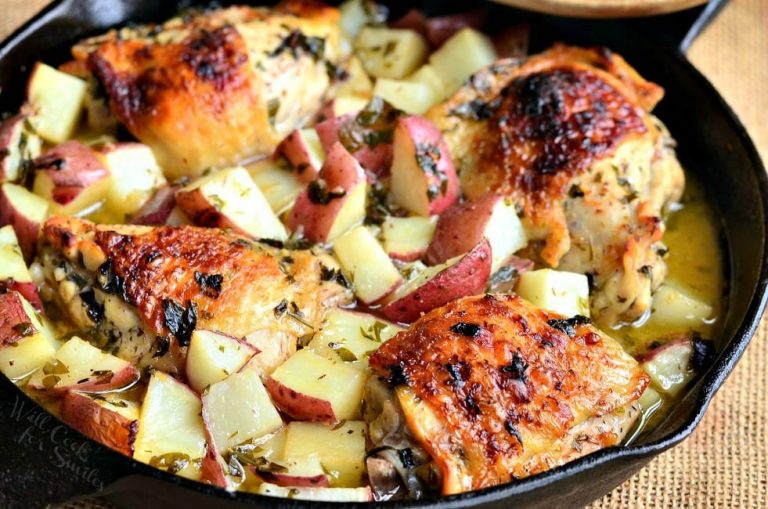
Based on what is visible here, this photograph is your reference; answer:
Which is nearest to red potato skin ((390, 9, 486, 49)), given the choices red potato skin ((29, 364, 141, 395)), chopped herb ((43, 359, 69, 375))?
red potato skin ((29, 364, 141, 395))

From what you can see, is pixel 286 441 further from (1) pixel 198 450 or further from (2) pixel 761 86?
(2) pixel 761 86

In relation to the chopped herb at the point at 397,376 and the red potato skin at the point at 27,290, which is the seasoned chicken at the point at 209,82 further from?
the chopped herb at the point at 397,376

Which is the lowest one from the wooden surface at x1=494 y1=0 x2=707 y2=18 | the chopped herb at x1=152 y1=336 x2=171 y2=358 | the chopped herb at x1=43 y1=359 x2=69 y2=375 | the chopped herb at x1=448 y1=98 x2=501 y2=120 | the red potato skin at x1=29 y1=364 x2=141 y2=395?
the red potato skin at x1=29 y1=364 x2=141 y2=395

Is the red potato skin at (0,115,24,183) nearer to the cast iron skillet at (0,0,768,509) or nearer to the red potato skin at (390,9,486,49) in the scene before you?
the cast iron skillet at (0,0,768,509)

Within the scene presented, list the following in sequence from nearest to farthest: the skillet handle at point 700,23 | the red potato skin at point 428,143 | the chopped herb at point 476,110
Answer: the red potato skin at point 428,143
the chopped herb at point 476,110
the skillet handle at point 700,23

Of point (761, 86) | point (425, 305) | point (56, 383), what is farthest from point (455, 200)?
point (761, 86)

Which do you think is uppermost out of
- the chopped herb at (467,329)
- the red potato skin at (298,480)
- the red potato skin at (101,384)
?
the chopped herb at (467,329)

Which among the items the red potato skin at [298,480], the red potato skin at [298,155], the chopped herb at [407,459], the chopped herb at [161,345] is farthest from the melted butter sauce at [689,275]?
the chopped herb at [161,345]
